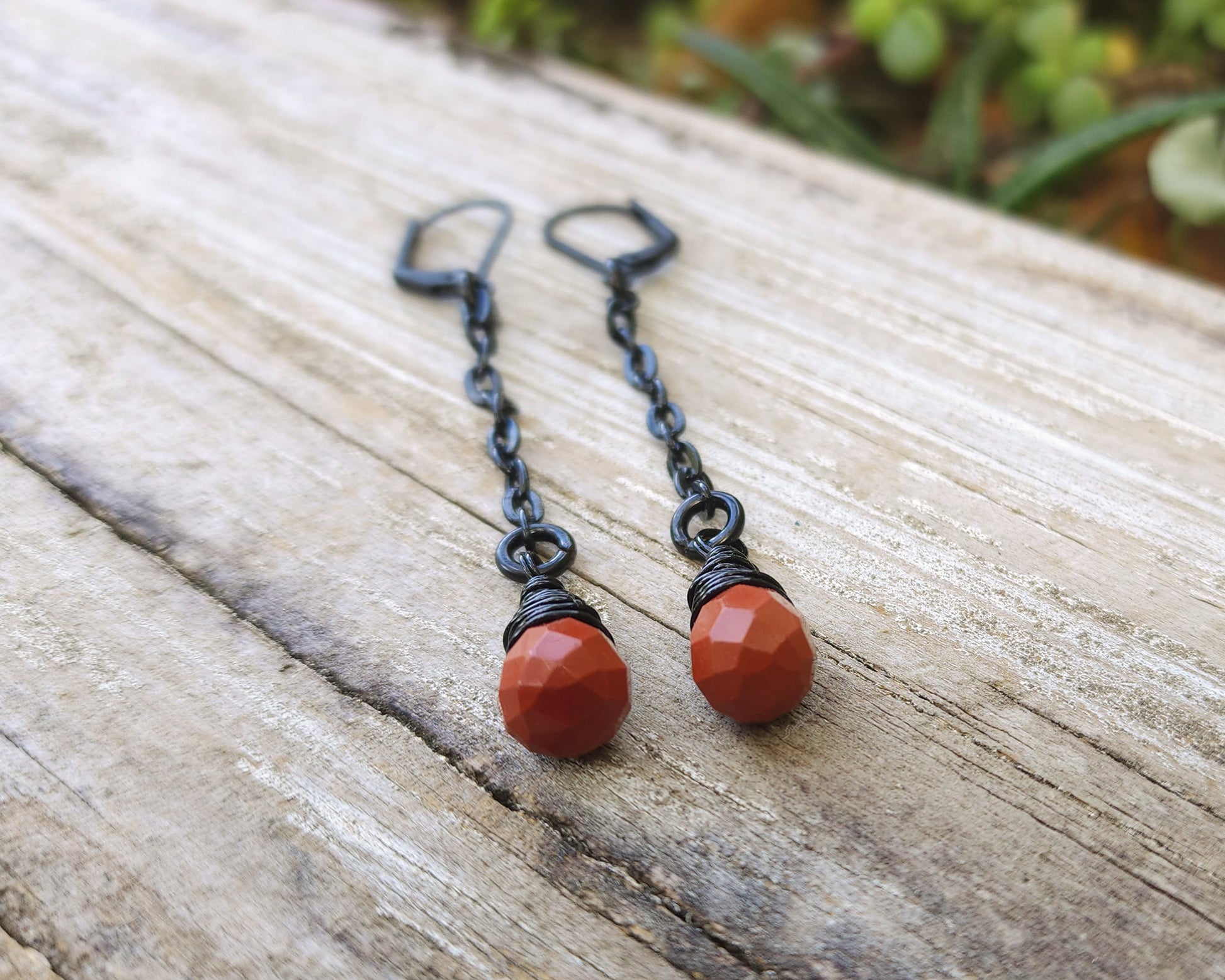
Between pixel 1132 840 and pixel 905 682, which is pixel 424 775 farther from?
pixel 1132 840

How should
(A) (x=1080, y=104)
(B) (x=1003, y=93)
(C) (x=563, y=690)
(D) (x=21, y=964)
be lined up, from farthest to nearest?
(B) (x=1003, y=93) → (A) (x=1080, y=104) → (C) (x=563, y=690) → (D) (x=21, y=964)

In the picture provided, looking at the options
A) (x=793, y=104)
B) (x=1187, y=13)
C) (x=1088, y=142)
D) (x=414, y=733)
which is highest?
(x=1187, y=13)

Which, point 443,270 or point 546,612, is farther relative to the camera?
point 443,270

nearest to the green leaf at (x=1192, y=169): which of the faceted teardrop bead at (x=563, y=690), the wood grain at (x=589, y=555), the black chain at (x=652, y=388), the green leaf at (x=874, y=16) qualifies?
the wood grain at (x=589, y=555)

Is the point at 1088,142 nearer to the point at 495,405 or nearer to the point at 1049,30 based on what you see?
the point at 1049,30

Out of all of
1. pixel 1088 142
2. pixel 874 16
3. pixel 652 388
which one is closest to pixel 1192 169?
pixel 1088 142

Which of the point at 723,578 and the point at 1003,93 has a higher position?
the point at 1003,93
